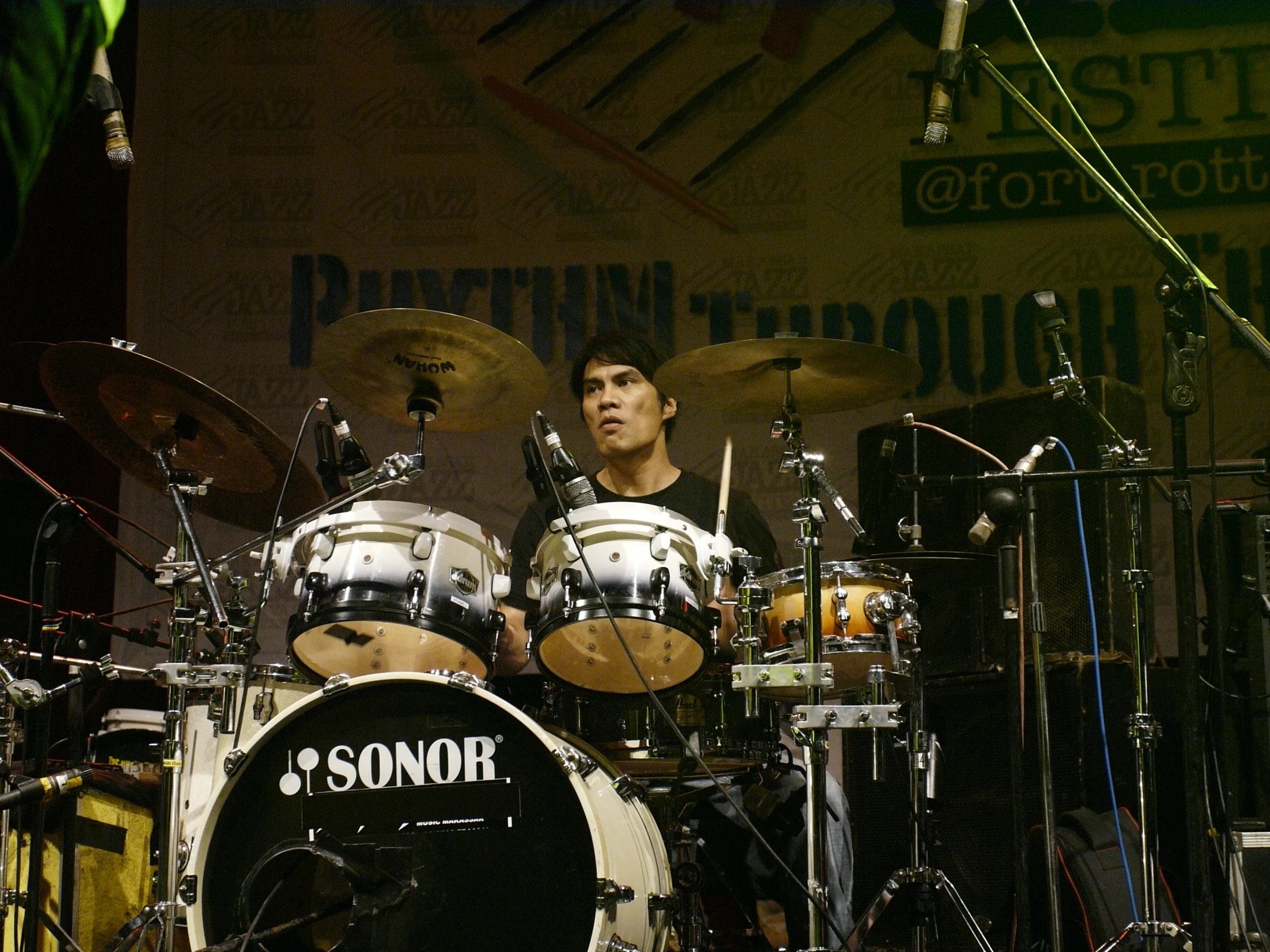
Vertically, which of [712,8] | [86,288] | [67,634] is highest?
[712,8]

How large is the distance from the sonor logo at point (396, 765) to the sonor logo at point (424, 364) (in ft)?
3.11

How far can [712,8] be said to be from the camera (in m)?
5.48

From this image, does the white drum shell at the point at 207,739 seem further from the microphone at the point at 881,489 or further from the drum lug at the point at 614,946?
the microphone at the point at 881,489

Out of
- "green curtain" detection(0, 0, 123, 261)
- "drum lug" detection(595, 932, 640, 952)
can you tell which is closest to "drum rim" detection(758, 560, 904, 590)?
"drum lug" detection(595, 932, 640, 952)

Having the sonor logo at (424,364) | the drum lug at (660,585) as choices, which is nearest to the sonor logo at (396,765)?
the drum lug at (660,585)

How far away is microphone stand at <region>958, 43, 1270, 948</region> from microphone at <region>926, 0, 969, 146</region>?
3 centimetres

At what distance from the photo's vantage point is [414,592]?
9.88 feet

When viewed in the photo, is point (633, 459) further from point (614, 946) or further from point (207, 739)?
point (614, 946)

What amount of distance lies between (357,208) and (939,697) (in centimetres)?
317

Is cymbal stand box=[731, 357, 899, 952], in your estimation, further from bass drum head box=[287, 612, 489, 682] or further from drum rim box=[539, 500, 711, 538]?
bass drum head box=[287, 612, 489, 682]

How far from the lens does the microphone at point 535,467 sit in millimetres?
2975

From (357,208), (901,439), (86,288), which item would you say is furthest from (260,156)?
(901,439)

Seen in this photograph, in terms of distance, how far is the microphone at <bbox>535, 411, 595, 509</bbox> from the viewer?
300cm

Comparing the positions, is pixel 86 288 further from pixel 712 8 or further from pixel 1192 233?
pixel 1192 233
